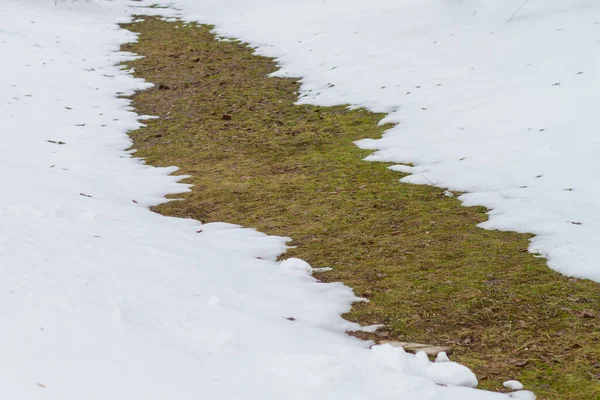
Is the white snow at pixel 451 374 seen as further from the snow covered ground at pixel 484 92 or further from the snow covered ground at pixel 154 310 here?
the snow covered ground at pixel 484 92

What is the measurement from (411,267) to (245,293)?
4.52 ft

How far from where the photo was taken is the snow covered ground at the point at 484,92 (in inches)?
219

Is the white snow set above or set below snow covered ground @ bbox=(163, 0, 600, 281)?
below

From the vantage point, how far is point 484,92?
28.0 ft

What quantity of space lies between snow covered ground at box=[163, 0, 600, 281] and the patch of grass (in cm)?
34

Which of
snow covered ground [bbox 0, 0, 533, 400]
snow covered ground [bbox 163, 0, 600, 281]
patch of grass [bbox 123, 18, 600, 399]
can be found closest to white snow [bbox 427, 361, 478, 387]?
snow covered ground [bbox 0, 0, 533, 400]

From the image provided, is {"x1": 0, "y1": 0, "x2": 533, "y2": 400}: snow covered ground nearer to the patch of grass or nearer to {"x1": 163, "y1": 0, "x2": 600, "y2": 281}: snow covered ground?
the patch of grass

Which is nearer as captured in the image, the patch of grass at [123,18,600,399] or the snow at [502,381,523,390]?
the snow at [502,381,523,390]

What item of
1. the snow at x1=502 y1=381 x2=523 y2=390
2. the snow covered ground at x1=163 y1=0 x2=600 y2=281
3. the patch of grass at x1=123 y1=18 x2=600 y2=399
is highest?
the snow covered ground at x1=163 y1=0 x2=600 y2=281

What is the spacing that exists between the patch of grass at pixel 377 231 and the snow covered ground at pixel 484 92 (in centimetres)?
34

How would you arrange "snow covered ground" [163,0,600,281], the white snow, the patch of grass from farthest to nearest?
1. "snow covered ground" [163,0,600,281]
2. the patch of grass
3. the white snow

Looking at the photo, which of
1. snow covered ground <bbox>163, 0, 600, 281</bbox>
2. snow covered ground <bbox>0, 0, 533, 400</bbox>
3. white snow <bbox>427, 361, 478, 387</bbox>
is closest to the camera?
snow covered ground <bbox>0, 0, 533, 400</bbox>

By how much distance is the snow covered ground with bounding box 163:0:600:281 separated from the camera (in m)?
5.57

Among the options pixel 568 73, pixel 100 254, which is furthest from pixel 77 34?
pixel 100 254
